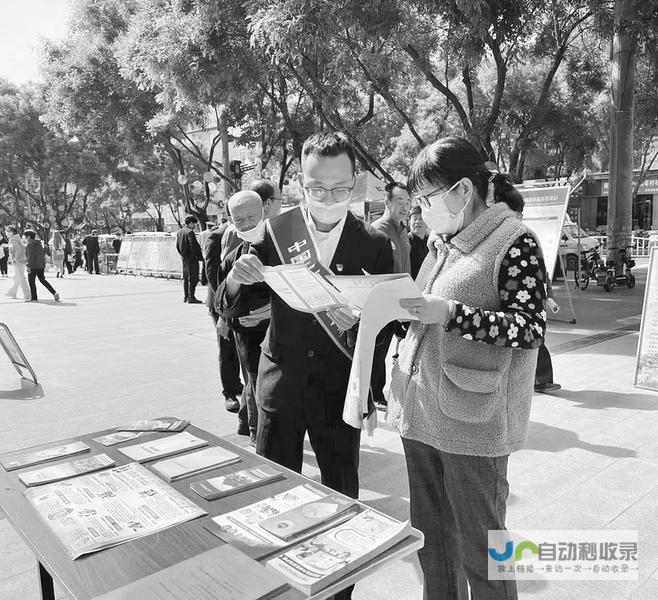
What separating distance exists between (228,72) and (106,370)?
6761 millimetres

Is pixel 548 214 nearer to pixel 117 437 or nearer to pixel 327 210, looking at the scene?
pixel 327 210

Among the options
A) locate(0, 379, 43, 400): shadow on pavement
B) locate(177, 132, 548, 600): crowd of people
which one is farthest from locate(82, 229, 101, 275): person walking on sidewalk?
locate(177, 132, 548, 600): crowd of people

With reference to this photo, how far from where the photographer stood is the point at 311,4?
8.78 metres

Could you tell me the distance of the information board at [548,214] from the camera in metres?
8.33

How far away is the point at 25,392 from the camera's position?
6070 mm

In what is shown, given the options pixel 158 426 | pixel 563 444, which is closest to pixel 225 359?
pixel 563 444

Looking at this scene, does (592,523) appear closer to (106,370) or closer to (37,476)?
(37,476)

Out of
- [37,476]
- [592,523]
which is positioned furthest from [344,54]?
[37,476]

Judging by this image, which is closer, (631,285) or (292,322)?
(292,322)

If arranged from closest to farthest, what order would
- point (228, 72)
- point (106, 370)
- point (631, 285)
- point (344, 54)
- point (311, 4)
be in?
point (106, 370) < point (311, 4) < point (344, 54) < point (228, 72) < point (631, 285)

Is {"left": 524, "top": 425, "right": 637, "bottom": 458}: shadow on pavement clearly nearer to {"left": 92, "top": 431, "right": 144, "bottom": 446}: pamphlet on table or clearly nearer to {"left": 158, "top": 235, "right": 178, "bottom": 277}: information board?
{"left": 92, "top": 431, "right": 144, "bottom": 446}: pamphlet on table

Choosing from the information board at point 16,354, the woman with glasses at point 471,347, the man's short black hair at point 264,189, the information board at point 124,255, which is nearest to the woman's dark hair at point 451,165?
the woman with glasses at point 471,347

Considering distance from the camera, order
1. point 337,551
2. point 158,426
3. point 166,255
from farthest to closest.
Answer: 1. point 166,255
2. point 158,426
3. point 337,551

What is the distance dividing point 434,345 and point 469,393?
0.58 feet
